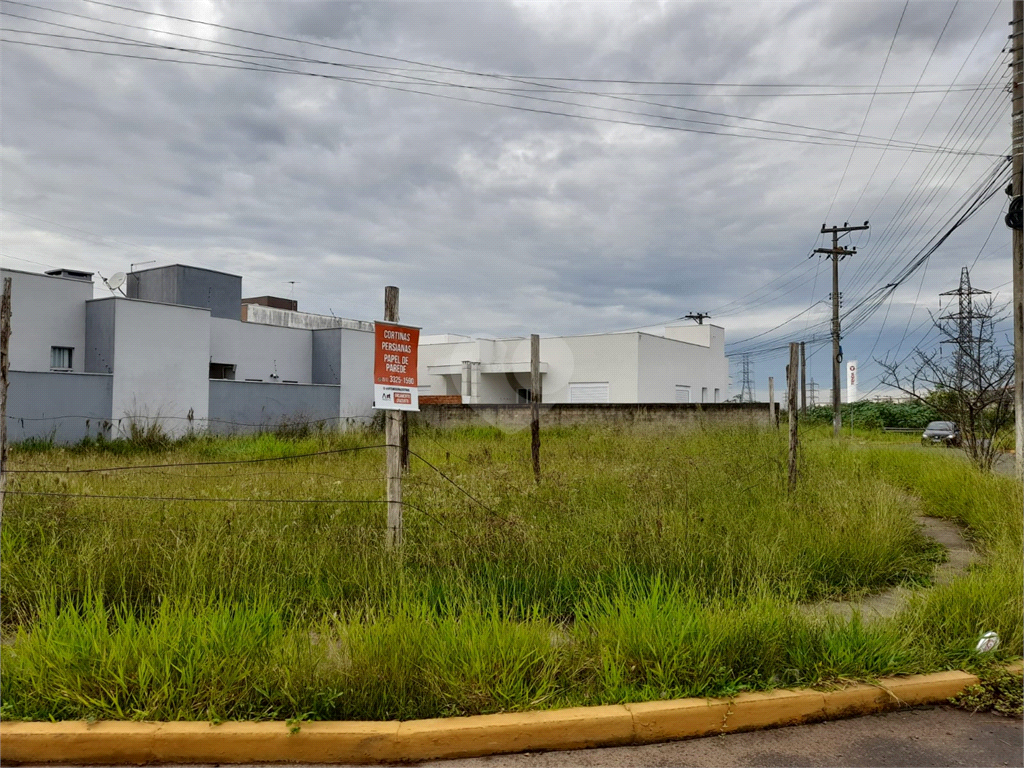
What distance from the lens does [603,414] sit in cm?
2383

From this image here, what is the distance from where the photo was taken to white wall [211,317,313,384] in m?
25.2

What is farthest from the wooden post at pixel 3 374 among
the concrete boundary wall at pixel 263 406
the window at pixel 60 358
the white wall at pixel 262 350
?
the white wall at pixel 262 350

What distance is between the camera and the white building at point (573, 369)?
3481cm

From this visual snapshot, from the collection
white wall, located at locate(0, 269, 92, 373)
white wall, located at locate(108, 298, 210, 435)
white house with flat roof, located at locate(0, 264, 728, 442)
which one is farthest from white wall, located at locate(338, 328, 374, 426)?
white wall, located at locate(0, 269, 92, 373)

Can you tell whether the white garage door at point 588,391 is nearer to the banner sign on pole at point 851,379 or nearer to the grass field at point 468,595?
the banner sign on pole at point 851,379

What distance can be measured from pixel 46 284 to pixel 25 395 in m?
4.20

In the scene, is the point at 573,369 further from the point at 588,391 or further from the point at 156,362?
the point at 156,362

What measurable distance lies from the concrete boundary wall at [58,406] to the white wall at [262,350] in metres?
6.02

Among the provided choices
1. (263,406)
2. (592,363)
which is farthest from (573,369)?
(263,406)

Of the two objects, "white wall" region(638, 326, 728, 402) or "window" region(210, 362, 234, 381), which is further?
"white wall" region(638, 326, 728, 402)

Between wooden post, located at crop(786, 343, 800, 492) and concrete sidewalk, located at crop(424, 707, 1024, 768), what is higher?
wooden post, located at crop(786, 343, 800, 492)

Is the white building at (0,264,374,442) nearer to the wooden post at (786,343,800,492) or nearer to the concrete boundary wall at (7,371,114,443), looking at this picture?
the concrete boundary wall at (7,371,114,443)

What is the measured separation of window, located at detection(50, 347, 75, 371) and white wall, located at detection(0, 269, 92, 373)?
0.12 metres

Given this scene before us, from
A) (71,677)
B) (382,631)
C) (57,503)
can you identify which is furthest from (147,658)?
(57,503)
